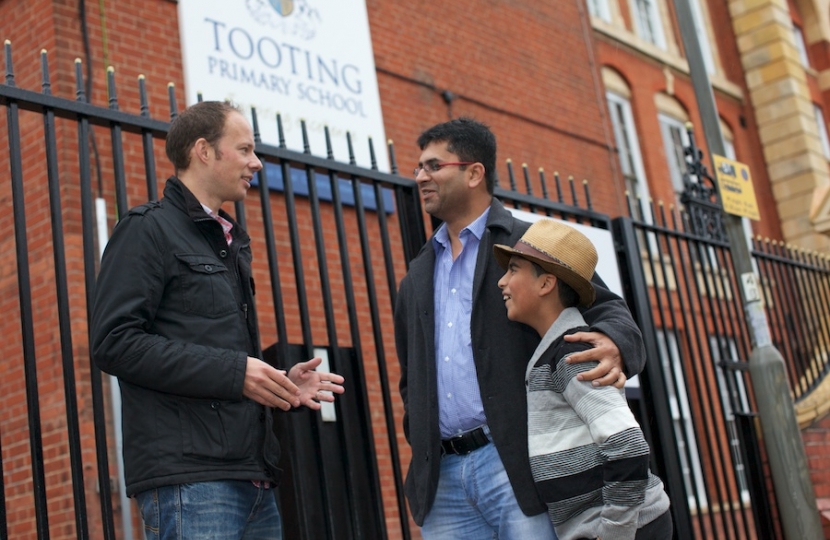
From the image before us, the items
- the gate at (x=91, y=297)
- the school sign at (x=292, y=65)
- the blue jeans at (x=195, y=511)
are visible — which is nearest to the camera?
the blue jeans at (x=195, y=511)

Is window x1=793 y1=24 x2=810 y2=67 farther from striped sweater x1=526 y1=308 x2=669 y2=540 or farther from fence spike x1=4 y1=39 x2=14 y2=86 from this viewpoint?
fence spike x1=4 y1=39 x2=14 y2=86

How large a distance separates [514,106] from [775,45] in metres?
8.21

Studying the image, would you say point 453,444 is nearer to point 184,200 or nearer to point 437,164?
point 437,164

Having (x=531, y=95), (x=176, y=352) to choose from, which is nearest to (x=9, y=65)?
(x=176, y=352)

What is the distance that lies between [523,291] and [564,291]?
0.16 meters

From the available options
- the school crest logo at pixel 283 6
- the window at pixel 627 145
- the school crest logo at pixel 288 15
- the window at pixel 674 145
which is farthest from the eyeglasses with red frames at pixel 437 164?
the window at pixel 674 145

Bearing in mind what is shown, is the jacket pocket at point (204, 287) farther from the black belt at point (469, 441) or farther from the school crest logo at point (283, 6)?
the school crest logo at point (283, 6)

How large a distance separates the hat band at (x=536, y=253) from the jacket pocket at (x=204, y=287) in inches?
38.5

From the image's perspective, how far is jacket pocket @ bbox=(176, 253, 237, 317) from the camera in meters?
3.02

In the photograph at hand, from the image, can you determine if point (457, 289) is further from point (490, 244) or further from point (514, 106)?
point (514, 106)

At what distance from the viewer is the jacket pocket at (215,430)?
9.42 ft

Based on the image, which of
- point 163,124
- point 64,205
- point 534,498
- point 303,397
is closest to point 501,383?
point 534,498

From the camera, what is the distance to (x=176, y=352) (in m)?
2.85

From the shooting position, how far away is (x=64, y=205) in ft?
24.3
